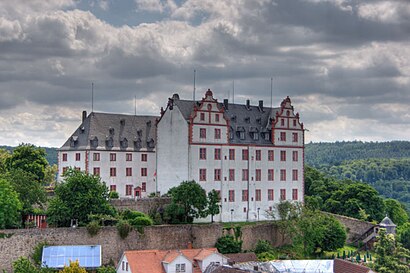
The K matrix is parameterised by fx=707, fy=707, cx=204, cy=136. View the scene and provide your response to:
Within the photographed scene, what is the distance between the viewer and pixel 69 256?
5906 cm

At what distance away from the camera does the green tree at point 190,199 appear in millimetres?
67812

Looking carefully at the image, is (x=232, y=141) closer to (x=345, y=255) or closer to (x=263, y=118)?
(x=263, y=118)

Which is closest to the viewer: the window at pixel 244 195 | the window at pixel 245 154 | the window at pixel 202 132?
the window at pixel 202 132

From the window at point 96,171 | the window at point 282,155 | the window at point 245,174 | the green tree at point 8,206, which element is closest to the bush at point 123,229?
the green tree at point 8,206

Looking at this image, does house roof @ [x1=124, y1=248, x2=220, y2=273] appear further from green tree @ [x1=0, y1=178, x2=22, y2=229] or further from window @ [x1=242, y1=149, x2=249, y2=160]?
window @ [x1=242, y1=149, x2=249, y2=160]

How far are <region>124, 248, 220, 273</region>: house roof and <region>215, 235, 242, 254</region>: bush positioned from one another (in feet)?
8.25

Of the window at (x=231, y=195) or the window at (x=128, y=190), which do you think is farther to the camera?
the window at (x=128, y=190)

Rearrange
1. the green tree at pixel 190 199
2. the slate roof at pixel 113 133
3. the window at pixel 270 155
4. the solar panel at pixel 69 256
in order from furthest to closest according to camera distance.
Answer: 1. the slate roof at pixel 113 133
2. the window at pixel 270 155
3. the green tree at pixel 190 199
4. the solar panel at pixel 69 256

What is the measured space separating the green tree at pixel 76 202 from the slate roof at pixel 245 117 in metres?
14.1

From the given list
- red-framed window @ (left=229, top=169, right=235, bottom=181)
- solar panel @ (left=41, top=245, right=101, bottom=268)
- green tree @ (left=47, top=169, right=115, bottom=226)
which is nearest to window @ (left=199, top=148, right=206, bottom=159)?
red-framed window @ (left=229, top=169, right=235, bottom=181)

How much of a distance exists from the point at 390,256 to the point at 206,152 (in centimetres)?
2083

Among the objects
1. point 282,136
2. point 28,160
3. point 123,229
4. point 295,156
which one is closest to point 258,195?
point 295,156

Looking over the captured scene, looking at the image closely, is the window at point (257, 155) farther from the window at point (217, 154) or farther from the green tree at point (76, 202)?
the green tree at point (76, 202)

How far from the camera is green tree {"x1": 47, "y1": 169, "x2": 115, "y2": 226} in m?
62.4
